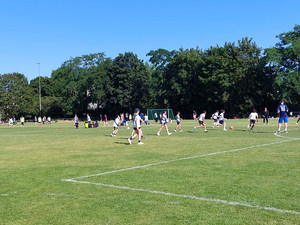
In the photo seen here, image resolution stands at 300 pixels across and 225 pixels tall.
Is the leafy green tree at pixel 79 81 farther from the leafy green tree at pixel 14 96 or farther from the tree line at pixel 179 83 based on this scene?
the leafy green tree at pixel 14 96

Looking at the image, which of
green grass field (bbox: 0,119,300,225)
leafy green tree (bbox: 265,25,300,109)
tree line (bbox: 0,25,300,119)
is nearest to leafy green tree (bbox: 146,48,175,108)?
tree line (bbox: 0,25,300,119)

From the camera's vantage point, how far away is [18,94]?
292ft


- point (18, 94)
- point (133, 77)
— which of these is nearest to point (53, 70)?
point (18, 94)

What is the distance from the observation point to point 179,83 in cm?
7494

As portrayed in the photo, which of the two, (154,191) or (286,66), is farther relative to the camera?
(286,66)

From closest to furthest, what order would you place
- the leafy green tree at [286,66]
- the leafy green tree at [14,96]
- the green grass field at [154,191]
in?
the green grass field at [154,191], the leafy green tree at [286,66], the leafy green tree at [14,96]

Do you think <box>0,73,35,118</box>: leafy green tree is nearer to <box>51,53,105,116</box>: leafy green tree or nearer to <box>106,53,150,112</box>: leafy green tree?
<box>51,53,105,116</box>: leafy green tree

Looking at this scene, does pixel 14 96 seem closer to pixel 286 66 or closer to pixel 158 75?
pixel 158 75

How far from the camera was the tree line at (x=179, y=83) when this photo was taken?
65.8 metres

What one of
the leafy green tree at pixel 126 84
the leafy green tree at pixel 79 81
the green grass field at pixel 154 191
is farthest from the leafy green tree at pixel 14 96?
the green grass field at pixel 154 191

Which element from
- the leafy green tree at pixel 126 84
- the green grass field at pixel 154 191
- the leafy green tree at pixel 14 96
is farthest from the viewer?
the leafy green tree at pixel 14 96

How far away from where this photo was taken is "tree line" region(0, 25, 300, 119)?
6581 centimetres

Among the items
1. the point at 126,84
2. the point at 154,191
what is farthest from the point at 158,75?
the point at 154,191

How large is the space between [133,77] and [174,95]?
414 inches
